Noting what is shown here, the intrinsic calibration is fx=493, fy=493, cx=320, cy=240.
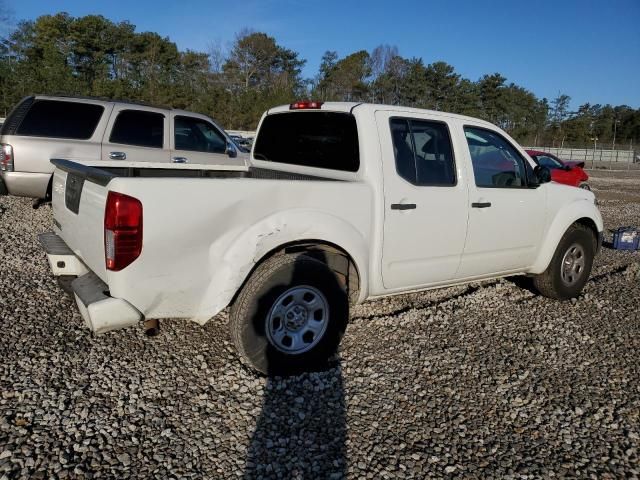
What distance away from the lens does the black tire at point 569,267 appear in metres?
5.12

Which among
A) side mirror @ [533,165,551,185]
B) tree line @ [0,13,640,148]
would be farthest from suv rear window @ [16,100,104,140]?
tree line @ [0,13,640,148]

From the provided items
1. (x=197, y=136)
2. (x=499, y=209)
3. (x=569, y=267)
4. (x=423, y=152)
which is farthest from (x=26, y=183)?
(x=569, y=267)

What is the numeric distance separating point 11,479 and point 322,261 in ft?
7.06

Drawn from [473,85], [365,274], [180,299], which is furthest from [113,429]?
[473,85]

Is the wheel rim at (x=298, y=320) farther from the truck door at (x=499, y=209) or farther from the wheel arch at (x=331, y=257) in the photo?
the truck door at (x=499, y=209)

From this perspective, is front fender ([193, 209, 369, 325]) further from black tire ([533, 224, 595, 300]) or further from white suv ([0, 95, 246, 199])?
white suv ([0, 95, 246, 199])

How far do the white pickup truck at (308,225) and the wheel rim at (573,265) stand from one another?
0.39ft

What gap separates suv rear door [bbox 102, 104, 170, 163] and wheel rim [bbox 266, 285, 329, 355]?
550 cm

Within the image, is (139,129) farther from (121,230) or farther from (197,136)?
(121,230)

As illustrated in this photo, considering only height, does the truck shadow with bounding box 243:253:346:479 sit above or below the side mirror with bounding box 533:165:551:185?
below

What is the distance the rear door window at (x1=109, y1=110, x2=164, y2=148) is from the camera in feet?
26.1

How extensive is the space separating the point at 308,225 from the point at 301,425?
1252 mm

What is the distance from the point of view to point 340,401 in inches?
125

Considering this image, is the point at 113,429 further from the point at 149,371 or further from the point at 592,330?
the point at 592,330
